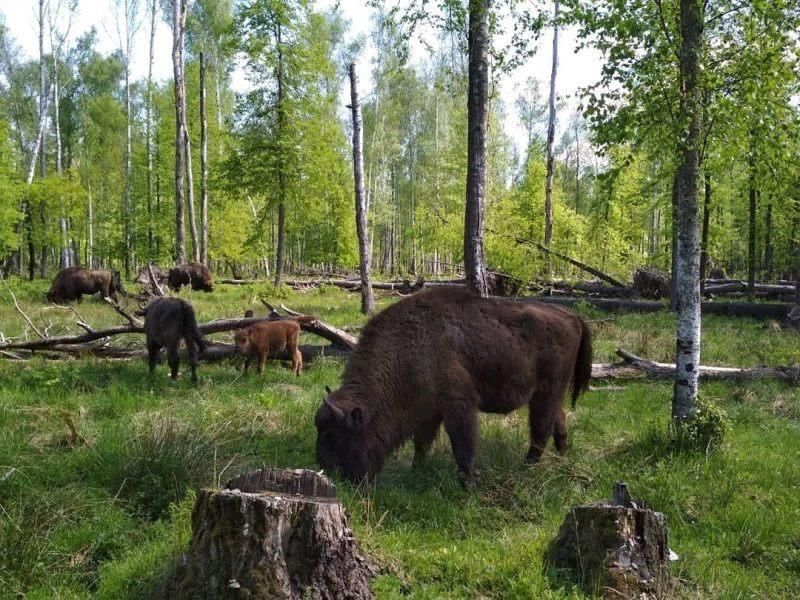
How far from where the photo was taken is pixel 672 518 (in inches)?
216

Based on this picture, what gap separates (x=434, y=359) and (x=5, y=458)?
4.12 meters

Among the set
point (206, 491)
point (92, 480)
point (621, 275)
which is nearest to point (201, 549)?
point (206, 491)

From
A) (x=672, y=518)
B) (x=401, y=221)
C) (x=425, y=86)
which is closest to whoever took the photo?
(x=672, y=518)

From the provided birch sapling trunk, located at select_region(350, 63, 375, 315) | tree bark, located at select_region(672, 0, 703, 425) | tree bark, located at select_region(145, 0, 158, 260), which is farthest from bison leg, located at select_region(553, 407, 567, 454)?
tree bark, located at select_region(145, 0, 158, 260)

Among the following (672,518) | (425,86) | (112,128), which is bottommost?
(672,518)

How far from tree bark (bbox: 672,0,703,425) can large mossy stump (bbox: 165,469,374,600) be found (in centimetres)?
473

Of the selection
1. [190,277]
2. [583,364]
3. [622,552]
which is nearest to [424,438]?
[583,364]

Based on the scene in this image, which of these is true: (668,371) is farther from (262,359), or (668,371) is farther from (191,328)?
(191,328)

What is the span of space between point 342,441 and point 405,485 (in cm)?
96

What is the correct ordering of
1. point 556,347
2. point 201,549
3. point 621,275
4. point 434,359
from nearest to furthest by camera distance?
point 201,549, point 434,359, point 556,347, point 621,275

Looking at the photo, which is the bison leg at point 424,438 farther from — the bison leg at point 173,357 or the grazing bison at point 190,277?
the grazing bison at point 190,277

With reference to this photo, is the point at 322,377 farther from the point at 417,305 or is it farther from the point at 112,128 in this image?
the point at 112,128

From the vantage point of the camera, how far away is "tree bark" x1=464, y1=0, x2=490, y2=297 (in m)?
10.4

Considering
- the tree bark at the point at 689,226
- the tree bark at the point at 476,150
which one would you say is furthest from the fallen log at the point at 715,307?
the tree bark at the point at 689,226
